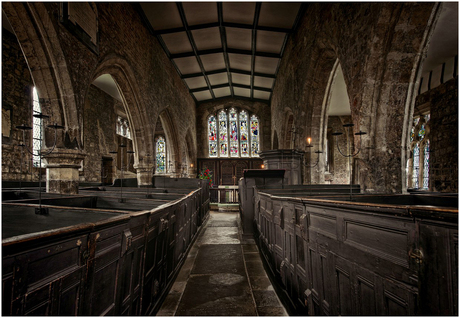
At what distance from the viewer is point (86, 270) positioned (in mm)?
1237

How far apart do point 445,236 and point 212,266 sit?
2.88 metres

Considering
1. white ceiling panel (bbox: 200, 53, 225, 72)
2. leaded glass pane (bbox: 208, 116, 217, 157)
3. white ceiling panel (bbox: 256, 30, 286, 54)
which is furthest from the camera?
leaded glass pane (bbox: 208, 116, 217, 157)

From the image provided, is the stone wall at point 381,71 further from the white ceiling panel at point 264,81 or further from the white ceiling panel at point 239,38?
the white ceiling panel at point 264,81

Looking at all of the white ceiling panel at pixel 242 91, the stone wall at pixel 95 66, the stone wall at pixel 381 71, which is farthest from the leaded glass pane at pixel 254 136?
the stone wall at pixel 381 71

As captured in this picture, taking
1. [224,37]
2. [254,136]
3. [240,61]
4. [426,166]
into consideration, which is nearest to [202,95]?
[254,136]

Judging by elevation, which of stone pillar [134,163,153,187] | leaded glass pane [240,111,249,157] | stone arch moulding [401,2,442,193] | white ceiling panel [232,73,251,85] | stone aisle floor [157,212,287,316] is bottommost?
stone aisle floor [157,212,287,316]

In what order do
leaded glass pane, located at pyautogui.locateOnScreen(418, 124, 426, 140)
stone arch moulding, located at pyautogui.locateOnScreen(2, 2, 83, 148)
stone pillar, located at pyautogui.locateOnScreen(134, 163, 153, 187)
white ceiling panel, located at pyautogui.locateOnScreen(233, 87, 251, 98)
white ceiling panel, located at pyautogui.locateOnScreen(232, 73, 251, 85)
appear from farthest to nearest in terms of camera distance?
white ceiling panel, located at pyautogui.locateOnScreen(233, 87, 251, 98) < white ceiling panel, located at pyautogui.locateOnScreen(232, 73, 251, 85) < leaded glass pane, located at pyautogui.locateOnScreen(418, 124, 426, 140) < stone pillar, located at pyautogui.locateOnScreen(134, 163, 153, 187) < stone arch moulding, located at pyautogui.locateOnScreen(2, 2, 83, 148)

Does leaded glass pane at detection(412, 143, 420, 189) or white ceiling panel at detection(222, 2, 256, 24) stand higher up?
white ceiling panel at detection(222, 2, 256, 24)

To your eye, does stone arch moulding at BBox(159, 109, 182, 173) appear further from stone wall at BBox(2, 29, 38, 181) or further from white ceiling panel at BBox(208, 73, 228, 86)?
stone wall at BBox(2, 29, 38, 181)

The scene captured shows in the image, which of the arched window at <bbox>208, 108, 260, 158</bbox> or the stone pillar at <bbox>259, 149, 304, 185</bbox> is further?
the arched window at <bbox>208, 108, 260, 158</bbox>

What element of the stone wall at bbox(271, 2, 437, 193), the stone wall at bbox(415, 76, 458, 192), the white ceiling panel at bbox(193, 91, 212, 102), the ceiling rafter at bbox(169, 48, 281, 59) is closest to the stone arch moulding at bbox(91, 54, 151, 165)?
the ceiling rafter at bbox(169, 48, 281, 59)

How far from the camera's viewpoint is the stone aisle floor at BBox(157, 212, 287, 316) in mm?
2229

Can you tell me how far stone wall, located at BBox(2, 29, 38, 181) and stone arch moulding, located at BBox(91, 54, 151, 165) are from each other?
9.06ft

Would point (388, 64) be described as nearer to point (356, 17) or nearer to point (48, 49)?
point (356, 17)
